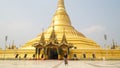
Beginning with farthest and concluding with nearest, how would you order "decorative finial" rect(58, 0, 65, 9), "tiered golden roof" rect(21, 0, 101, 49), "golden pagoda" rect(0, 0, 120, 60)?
1. "decorative finial" rect(58, 0, 65, 9)
2. "tiered golden roof" rect(21, 0, 101, 49)
3. "golden pagoda" rect(0, 0, 120, 60)

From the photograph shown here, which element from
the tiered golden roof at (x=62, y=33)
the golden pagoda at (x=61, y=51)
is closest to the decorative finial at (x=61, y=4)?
the tiered golden roof at (x=62, y=33)

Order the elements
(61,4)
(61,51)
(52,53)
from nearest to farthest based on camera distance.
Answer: (61,51) < (52,53) < (61,4)

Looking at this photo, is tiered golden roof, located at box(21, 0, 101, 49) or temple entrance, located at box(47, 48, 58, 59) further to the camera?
tiered golden roof, located at box(21, 0, 101, 49)

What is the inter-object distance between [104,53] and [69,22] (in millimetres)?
18920

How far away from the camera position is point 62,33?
177 ft

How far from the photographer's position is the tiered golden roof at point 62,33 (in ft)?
165

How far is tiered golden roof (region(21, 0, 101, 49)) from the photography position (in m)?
50.3

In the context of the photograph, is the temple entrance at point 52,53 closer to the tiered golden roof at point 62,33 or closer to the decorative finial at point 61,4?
the tiered golden roof at point 62,33

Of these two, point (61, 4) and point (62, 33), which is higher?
point (61, 4)

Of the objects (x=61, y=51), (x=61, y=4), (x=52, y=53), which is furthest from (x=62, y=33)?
(x=61, y=4)

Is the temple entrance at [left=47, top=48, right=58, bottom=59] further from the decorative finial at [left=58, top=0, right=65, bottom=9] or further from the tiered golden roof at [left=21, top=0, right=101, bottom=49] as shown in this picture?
the decorative finial at [left=58, top=0, right=65, bottom=9]

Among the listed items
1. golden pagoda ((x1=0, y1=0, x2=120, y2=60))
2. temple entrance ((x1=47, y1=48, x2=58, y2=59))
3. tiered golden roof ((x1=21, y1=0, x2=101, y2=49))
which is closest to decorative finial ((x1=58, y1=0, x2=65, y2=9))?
tiered golden roof ((x1=21, y1=0, x2=101, y2=49))

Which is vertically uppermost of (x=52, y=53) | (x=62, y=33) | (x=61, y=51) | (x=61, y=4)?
(x=61, y=4)

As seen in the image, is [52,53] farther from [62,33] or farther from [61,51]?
[62,33]
